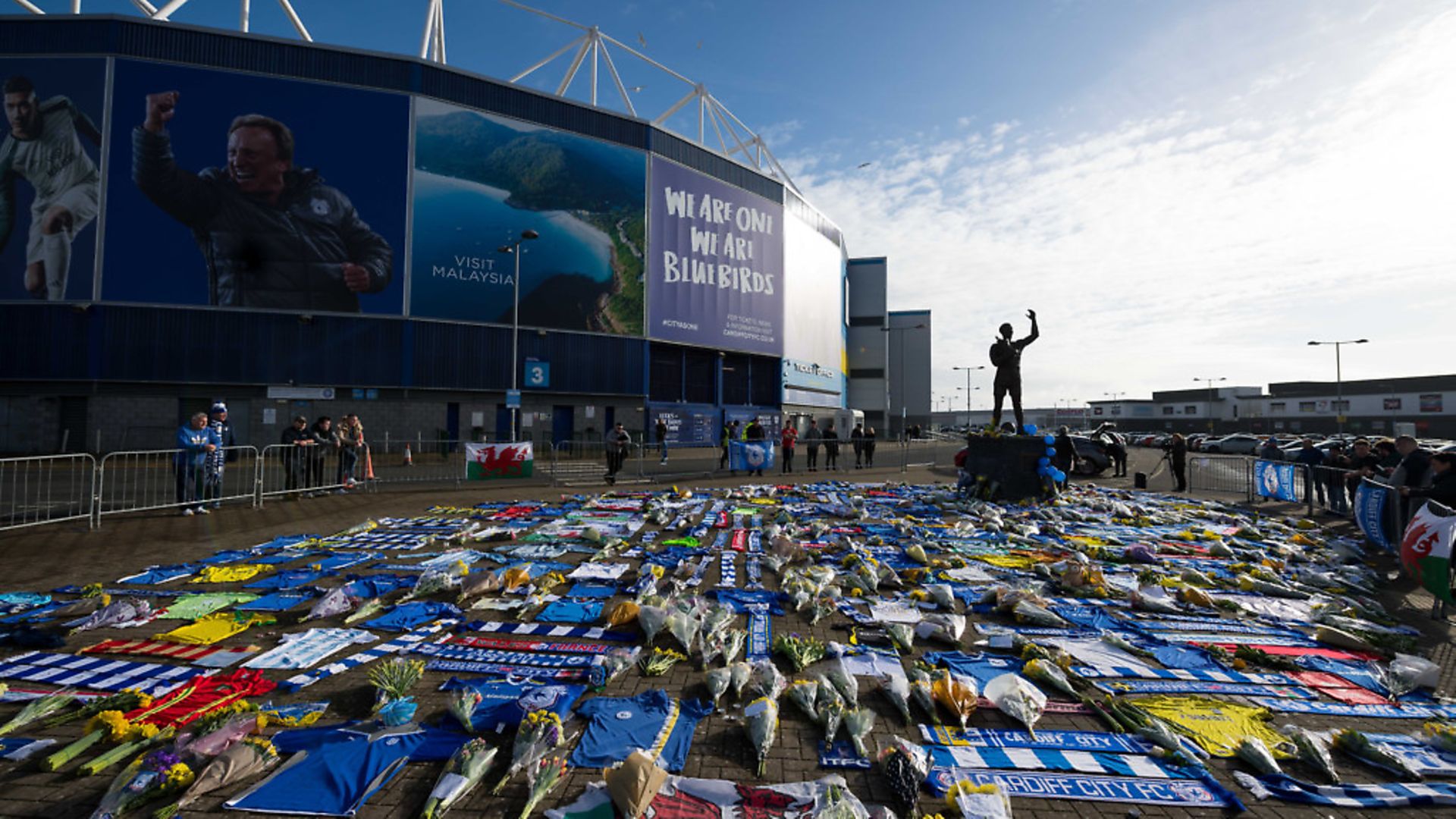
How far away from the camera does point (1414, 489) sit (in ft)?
25.3

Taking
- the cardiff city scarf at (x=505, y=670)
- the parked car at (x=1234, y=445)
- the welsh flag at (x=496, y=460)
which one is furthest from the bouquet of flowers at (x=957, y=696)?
the parked car at (x=1234, y=445)

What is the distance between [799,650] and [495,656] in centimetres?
239

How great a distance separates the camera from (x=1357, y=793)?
289cm

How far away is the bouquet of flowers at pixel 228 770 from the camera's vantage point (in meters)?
2.70

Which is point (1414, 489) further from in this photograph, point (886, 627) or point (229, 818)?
point (229, 818)

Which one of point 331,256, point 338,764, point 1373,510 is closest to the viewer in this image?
point 338,764

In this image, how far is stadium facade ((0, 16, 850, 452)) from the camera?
2614cm

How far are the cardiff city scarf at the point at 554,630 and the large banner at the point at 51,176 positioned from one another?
34079 millimetres

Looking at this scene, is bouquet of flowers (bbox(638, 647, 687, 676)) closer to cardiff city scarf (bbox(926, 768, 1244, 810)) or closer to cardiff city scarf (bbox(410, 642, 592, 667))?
cardiff city scarf (bbox(410, 642, 592, 667))

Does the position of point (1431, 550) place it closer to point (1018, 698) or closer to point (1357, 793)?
point (1357, 793)

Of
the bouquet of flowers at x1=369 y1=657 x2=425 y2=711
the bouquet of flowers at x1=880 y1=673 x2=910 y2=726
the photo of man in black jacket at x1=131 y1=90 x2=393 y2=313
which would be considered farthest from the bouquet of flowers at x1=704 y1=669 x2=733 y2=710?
the photo of man in black jacket at x1=131 y1=90 x2=393 y2=313

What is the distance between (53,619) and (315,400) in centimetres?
2706

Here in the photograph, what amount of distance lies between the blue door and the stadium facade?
0.12m

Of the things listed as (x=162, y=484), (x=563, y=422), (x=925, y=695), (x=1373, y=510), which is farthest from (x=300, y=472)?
(x=563, y=422)
